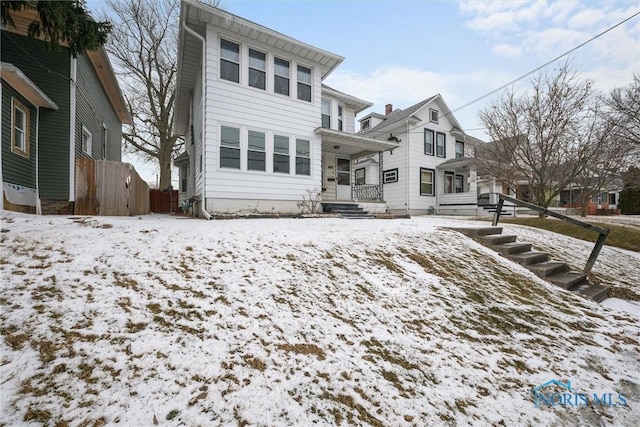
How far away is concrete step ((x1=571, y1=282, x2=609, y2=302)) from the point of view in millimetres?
4949

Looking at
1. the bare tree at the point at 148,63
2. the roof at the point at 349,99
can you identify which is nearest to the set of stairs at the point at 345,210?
the roof at the point at 349,99

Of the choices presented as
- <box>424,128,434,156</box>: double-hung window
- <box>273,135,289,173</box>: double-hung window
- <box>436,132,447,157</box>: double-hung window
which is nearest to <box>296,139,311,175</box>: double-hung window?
<box>273,135,289,173</box>: double-hung window

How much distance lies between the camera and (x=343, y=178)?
601 inches

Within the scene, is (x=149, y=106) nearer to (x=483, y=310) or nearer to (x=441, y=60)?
(x=441, y=60)

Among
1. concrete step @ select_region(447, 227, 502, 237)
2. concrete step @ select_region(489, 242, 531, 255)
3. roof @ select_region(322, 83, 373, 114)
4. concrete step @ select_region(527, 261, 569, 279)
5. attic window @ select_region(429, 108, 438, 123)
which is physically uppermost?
attic window @ select_region(429, 108, 438, 123)

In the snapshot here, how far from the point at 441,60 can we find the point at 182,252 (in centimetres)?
1698

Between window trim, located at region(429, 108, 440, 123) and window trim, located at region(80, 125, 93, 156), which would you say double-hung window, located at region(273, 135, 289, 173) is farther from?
window trim, located at region(429, 108, 440, 123)

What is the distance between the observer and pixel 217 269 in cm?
374

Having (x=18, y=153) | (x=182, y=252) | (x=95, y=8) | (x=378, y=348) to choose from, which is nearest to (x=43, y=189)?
(x=18, y=153)

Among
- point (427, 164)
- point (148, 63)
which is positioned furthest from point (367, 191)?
point (148, 63)

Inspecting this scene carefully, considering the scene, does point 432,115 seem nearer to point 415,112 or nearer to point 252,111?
point 415,112

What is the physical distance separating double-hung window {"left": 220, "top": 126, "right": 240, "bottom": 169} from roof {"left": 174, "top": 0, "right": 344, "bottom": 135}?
3.41 meters

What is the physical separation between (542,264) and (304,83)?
1035 cm

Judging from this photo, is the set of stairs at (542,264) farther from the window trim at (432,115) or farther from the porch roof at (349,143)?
the window trim at (432,115)
